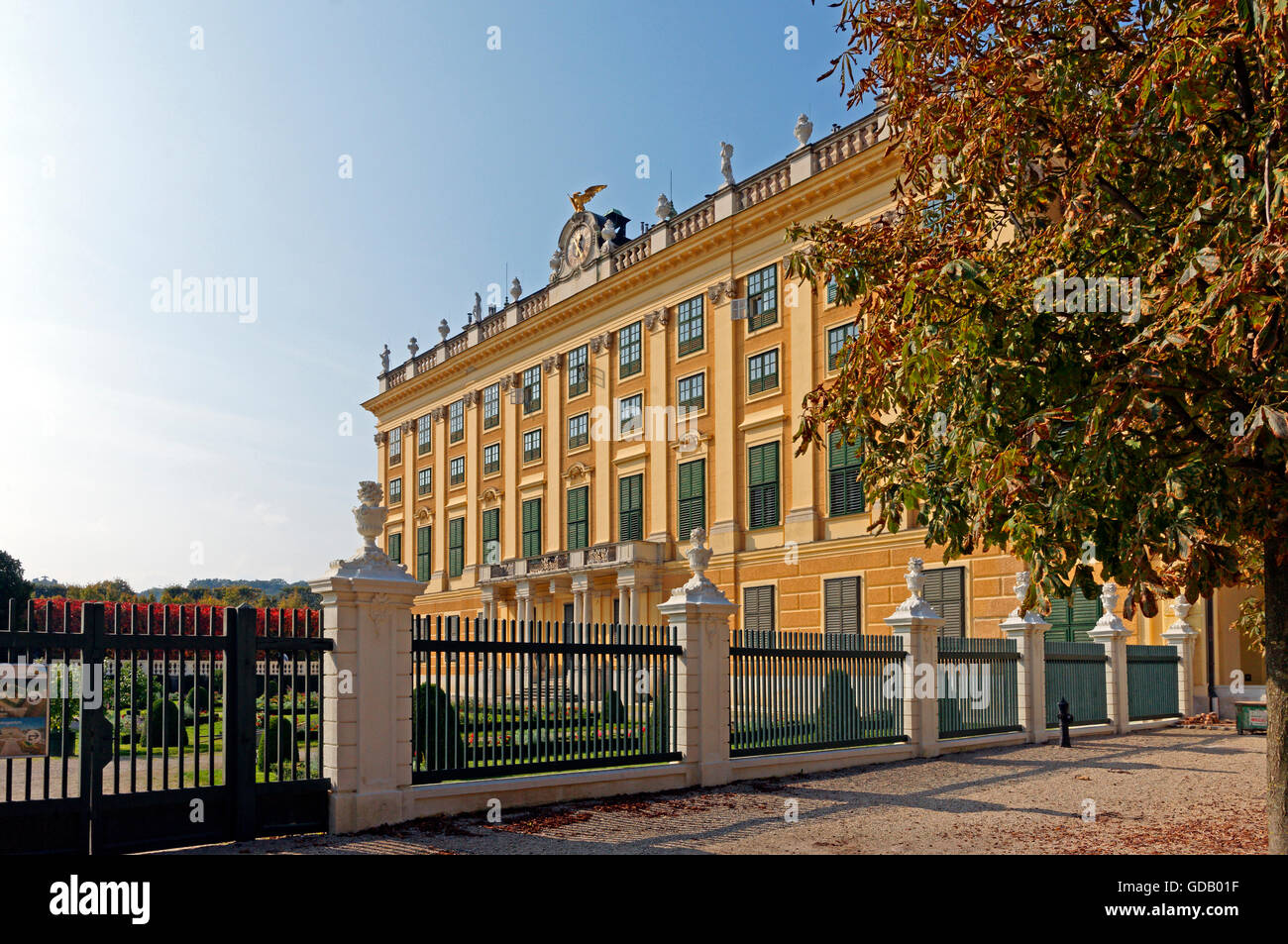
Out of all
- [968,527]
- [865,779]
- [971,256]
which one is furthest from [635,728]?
[971,256]

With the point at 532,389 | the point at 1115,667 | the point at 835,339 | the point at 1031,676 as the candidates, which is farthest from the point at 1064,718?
the point at 532,389

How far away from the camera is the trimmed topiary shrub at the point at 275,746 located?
992cm

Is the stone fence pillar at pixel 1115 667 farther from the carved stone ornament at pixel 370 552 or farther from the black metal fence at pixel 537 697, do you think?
the carved stone ornament at pixel 370 552

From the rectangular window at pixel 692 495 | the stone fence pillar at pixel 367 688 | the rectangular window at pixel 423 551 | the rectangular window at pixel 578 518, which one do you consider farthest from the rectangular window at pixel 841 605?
the rectangular window at pixel 423 551

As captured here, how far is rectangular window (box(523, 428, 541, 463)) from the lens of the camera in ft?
146

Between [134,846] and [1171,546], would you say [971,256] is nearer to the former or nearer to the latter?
[1171,546]

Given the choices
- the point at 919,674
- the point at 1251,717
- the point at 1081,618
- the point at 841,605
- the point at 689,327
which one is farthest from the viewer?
the point at 689,327

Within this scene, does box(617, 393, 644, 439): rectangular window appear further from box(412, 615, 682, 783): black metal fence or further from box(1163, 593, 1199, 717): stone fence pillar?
box(412, 615, 682, 783): black metal fence

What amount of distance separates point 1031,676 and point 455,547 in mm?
34787

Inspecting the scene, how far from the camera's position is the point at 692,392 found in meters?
36.2

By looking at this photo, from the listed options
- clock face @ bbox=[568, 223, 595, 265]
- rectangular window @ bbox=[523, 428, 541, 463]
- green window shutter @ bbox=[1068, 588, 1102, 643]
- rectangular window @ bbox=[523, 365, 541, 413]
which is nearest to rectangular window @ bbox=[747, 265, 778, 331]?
clock face @ bbox=[568, 223, 595, 265]

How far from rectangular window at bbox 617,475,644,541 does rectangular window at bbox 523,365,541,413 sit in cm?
710

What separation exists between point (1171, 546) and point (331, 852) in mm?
7122

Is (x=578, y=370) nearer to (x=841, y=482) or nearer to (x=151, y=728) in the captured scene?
(x=841, y=482)
